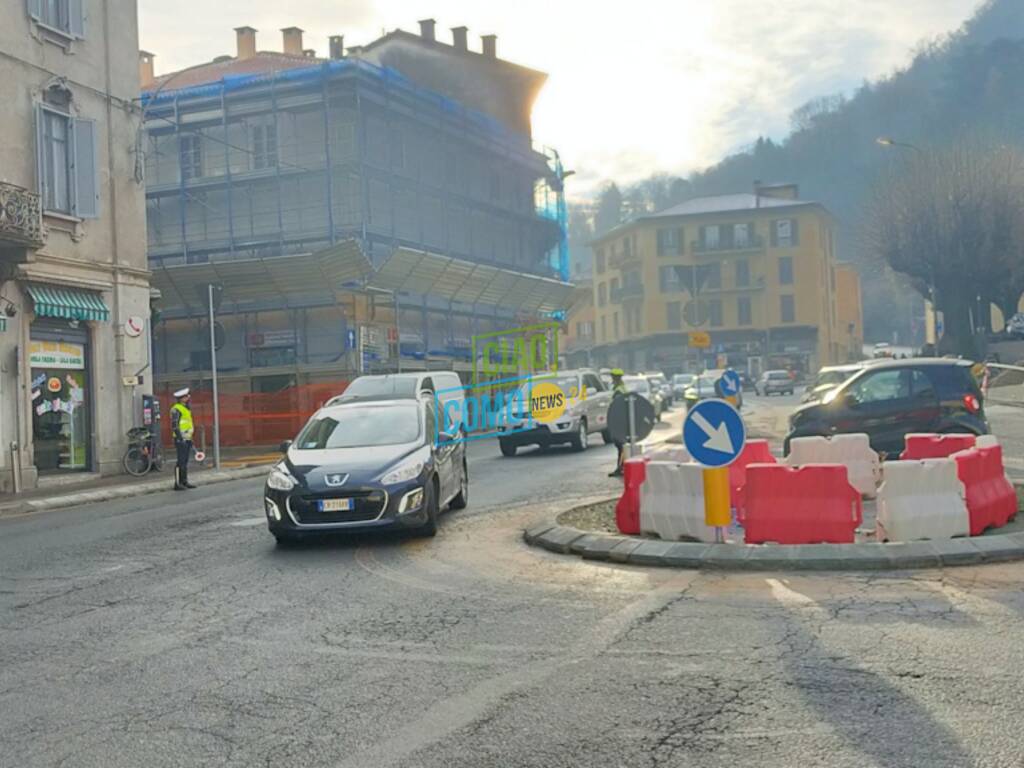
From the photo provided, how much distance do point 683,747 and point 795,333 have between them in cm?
7929

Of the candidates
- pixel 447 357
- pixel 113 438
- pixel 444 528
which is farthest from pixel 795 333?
pixel 444 528

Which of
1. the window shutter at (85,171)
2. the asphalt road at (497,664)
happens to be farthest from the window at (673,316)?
the asphalt road at (497,664)

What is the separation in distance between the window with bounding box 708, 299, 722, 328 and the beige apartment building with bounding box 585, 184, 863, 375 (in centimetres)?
8

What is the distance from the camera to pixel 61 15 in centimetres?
2186

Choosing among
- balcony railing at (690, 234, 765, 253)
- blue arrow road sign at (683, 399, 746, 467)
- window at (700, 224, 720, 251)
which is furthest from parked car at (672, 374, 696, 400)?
blue arrow road sign at (683, 399, 746, 467)

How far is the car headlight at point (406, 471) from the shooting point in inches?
401

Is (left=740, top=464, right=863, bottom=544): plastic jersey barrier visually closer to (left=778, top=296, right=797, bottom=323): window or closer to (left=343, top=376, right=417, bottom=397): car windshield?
(left=343, top=376, right=417, bottom=397): car windshield

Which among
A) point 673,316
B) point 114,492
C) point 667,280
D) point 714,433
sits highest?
point 667,280

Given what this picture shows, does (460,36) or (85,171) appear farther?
(460,36)

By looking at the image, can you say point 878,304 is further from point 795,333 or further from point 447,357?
point 447,357

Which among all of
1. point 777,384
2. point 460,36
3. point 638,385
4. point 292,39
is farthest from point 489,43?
point 638,385

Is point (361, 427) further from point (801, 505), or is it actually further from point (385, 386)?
point (385, 386)

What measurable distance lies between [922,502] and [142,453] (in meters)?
17.8

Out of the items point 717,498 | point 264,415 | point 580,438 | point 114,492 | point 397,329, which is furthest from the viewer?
point 397,329
